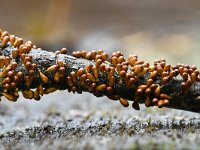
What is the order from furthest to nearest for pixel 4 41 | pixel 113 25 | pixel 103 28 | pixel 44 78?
pixel 113 25, pixel 103 28, pixel 4 41, pixel 44 78

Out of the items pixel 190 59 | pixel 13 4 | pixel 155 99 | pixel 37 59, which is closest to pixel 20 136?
pixel 37 59

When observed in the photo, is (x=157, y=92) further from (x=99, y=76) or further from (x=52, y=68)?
(x=52, y=68)

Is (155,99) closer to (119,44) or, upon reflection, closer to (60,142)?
(60,142)

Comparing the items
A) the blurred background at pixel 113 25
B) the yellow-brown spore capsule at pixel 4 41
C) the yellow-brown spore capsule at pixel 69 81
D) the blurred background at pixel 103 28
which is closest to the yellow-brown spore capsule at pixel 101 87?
the yellow-brown spore capsule at pixel 69 81

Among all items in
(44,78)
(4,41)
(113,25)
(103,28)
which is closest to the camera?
(44,78)

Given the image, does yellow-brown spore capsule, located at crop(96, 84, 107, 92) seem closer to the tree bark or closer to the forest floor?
the tree bark

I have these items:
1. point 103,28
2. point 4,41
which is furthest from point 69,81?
point 103,28

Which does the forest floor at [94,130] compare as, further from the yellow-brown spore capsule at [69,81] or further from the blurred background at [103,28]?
the blurred background at [103,28]

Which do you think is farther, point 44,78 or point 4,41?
point 4,41

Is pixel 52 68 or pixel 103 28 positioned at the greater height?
pixel 103 28
